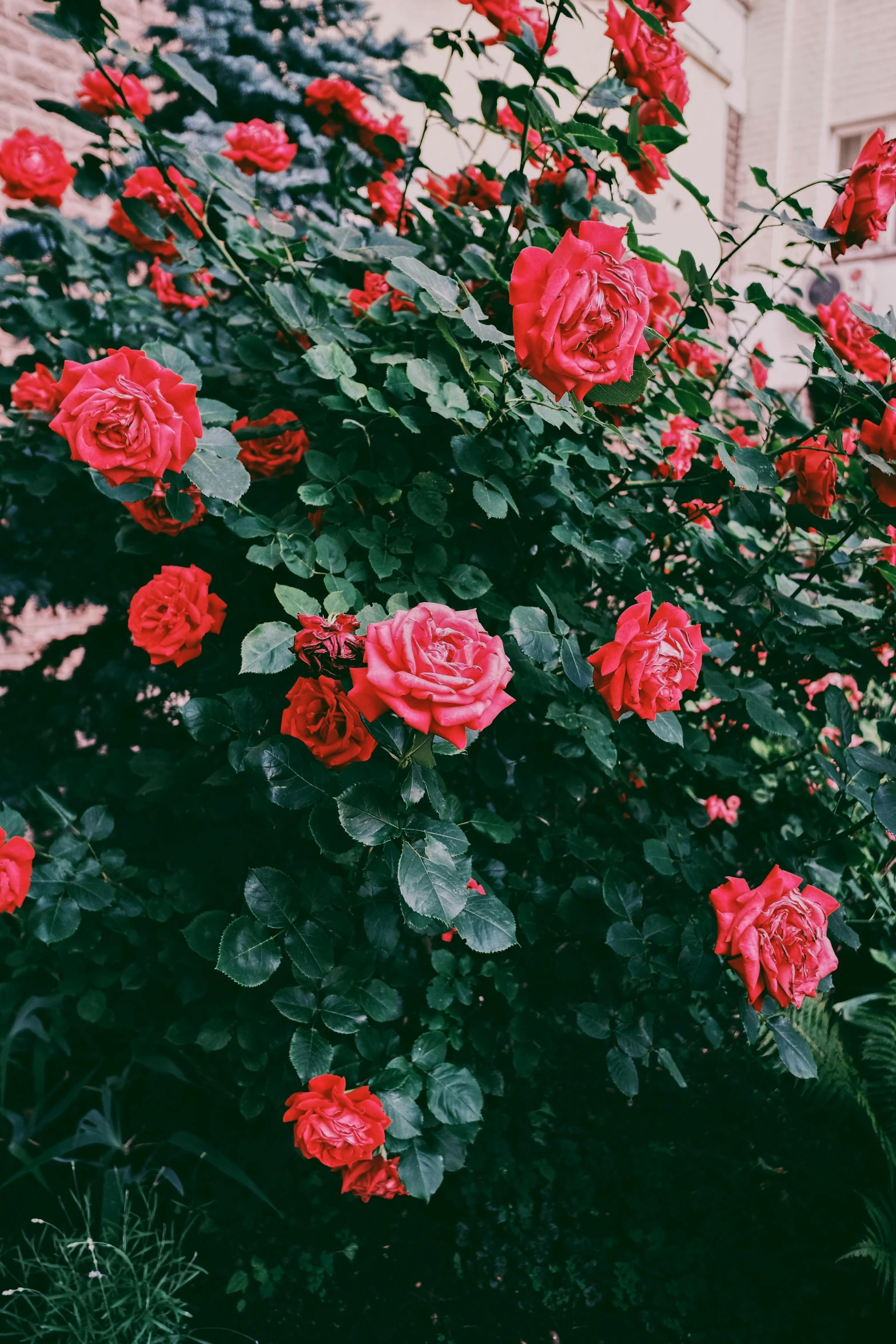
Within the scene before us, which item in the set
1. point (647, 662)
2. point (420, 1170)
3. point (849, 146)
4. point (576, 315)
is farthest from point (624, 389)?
point (849, 146)

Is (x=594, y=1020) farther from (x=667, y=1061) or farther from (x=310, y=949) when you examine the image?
(x=310, y=949)

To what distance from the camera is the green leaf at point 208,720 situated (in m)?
1.21

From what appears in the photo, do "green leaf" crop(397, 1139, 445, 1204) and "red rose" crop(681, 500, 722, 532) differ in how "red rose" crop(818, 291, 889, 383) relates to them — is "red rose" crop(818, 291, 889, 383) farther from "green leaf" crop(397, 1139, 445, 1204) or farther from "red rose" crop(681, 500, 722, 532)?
"green leaf" crop(397, 1139, 445, 1204)

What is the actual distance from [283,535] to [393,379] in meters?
0.30

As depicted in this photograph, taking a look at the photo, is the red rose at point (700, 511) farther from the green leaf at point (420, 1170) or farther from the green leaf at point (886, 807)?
the green leaf at point (420, 1170)

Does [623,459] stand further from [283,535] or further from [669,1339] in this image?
[669,1339]

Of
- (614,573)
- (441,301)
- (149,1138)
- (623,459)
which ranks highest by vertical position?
(441,301)

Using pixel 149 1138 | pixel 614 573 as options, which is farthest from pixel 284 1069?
pixel 614 573

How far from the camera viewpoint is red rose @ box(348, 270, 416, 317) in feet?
4.95

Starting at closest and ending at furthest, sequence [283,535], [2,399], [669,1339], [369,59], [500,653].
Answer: [500,653]
[283,535]
[669,1339]
[2,399]
[369,59]

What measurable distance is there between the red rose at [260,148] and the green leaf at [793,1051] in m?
1.82

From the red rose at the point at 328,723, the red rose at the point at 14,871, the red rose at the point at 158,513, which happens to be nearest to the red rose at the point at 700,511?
the red rose at the point at 328,723

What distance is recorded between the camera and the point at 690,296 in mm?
1278

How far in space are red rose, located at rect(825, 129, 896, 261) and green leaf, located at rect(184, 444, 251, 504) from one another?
0.90 meters
